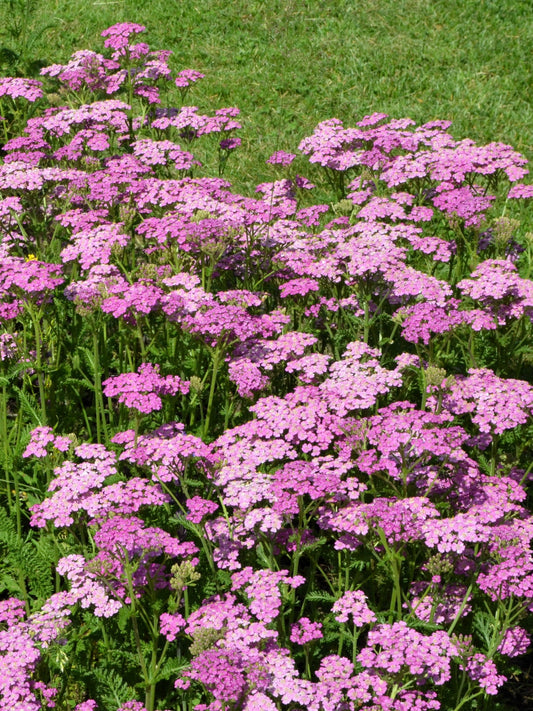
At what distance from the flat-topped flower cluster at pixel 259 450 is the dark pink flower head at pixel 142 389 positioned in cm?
1

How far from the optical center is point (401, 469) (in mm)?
3545

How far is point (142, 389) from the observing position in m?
3.67

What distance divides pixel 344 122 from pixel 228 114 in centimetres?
299

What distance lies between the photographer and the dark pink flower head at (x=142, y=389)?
11.8ft

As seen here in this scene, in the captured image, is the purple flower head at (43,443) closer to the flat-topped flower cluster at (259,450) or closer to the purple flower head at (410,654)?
the flat-topped flower cluster at (259,450)

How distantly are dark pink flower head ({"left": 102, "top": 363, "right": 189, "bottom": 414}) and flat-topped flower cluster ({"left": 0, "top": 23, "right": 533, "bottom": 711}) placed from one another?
1 centimetres

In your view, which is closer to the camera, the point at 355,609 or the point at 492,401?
the point at 355,609

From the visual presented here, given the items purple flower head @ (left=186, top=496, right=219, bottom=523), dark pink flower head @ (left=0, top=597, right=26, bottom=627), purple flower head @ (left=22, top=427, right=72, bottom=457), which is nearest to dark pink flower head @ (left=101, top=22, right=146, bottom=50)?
purple flower head @ (left=22, top=427, right=72, bottom=457)

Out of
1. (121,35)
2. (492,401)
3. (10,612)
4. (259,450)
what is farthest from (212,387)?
(121,35)

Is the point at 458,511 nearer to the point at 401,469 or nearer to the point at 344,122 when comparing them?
the point at 401,469

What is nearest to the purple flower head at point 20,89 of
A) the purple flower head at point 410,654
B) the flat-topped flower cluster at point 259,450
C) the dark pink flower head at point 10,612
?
the flat-topped flower cluster at point 259,450

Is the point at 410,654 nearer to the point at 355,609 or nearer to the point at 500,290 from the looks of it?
the point at 355,609

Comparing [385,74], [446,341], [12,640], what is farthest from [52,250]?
[385,74]

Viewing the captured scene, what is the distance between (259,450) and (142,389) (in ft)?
1.81
